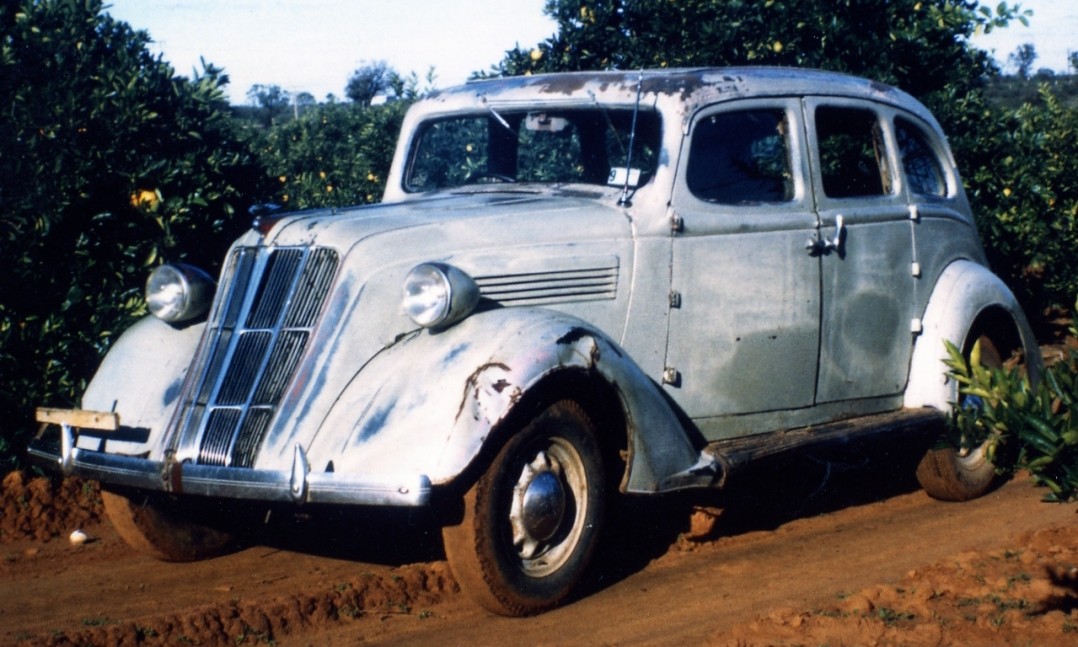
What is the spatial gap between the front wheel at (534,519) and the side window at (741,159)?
1.33 metres

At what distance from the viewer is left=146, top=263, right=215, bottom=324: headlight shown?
16.3 feet

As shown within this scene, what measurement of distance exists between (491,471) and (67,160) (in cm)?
322

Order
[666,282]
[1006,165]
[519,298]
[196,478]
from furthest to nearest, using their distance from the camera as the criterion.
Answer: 1. [1006,165]
2. [666,282]
3. [519,298]
4. [196,478]

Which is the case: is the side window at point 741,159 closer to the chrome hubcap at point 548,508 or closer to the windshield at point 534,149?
the windshield at point 534,149

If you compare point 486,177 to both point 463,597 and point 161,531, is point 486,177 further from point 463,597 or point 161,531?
point 161,531

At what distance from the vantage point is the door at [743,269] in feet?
17.0

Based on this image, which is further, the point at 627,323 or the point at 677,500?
the point at 677,500

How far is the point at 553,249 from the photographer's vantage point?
15.9ft

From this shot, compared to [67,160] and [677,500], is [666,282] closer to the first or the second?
[677,500]

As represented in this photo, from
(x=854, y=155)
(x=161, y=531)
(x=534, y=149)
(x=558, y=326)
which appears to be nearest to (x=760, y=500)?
(x=854, y=155)

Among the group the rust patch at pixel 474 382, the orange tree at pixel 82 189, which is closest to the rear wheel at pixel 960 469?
the rust patch at pixel 474 382

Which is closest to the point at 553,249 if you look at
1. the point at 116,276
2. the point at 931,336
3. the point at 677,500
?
the point at 677,500

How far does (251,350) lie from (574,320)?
45.9 inches

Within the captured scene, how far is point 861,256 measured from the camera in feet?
19.1
